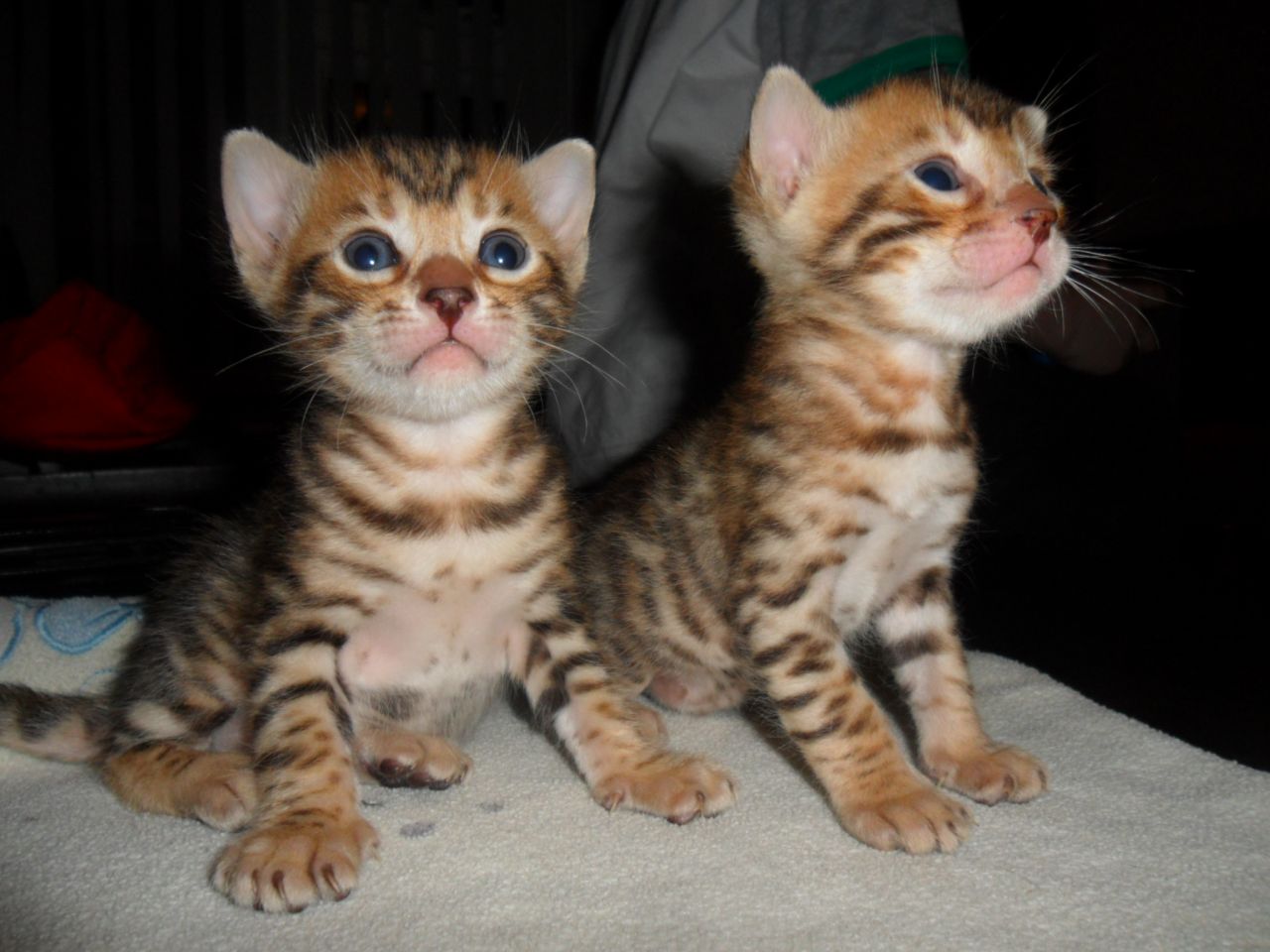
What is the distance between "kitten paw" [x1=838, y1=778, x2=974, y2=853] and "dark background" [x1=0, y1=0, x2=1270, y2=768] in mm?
784

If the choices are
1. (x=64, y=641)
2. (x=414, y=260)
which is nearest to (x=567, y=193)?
(x=414, y=260)

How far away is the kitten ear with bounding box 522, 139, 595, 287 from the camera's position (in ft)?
4.19

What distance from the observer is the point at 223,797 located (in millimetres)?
1060

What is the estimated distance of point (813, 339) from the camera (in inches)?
46.6

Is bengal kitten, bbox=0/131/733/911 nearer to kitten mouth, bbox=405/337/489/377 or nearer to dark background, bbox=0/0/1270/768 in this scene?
kitten mouth, bbox=405/337/489/377

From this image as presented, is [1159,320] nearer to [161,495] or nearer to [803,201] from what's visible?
[803,201]

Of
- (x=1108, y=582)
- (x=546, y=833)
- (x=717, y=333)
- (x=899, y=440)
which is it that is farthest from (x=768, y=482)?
(x=1108, y=582)

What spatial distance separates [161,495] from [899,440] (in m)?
2.13

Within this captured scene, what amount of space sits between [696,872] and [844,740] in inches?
8.6

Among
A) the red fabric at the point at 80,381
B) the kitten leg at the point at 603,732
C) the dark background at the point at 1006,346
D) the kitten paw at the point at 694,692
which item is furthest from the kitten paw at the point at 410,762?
the red fabric at the point at 80,381

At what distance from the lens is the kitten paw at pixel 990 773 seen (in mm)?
1102

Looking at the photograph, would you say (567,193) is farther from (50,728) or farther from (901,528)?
(50,728)

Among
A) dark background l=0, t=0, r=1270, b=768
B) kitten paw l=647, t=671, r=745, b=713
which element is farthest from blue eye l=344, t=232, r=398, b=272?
kitten paw l=647, t=671, r=745, b=713

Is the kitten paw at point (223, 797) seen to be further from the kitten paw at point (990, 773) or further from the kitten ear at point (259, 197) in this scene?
the kitten paw at point (990, 773)
